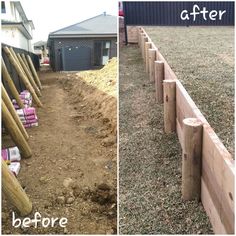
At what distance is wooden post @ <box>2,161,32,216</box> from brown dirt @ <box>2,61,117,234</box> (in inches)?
3.8

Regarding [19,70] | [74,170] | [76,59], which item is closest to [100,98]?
[19,70]

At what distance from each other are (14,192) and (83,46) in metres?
14.6

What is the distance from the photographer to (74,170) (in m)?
3.70

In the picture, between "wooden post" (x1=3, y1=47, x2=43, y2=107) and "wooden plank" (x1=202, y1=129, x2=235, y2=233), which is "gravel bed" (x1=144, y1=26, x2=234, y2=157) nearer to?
"wooden plank" (x1=202, y1=129, x2=235, y2=233)

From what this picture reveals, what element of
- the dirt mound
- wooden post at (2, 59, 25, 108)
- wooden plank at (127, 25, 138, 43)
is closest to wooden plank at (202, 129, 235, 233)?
the dirt mound

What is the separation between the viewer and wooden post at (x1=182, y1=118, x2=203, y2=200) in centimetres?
214

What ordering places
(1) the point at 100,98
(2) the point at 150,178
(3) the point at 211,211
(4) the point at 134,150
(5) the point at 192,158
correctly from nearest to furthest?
1. (3) the point at 211,211
2. (5) the point at 192,158
3. (2) the point at 150,178
4. (4) the point at 134,150
5. (1) the point at 100,98

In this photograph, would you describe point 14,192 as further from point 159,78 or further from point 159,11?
point 159,11

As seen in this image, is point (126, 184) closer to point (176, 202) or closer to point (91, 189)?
point (176, 202)


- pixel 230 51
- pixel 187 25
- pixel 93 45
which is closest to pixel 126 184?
pixel 230 51

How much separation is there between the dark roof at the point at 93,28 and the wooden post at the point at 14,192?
1422cm

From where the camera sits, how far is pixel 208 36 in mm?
7934

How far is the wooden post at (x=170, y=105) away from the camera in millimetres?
3184

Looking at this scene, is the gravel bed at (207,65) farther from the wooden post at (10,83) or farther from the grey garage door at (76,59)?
the grey garage door at (76,59)
